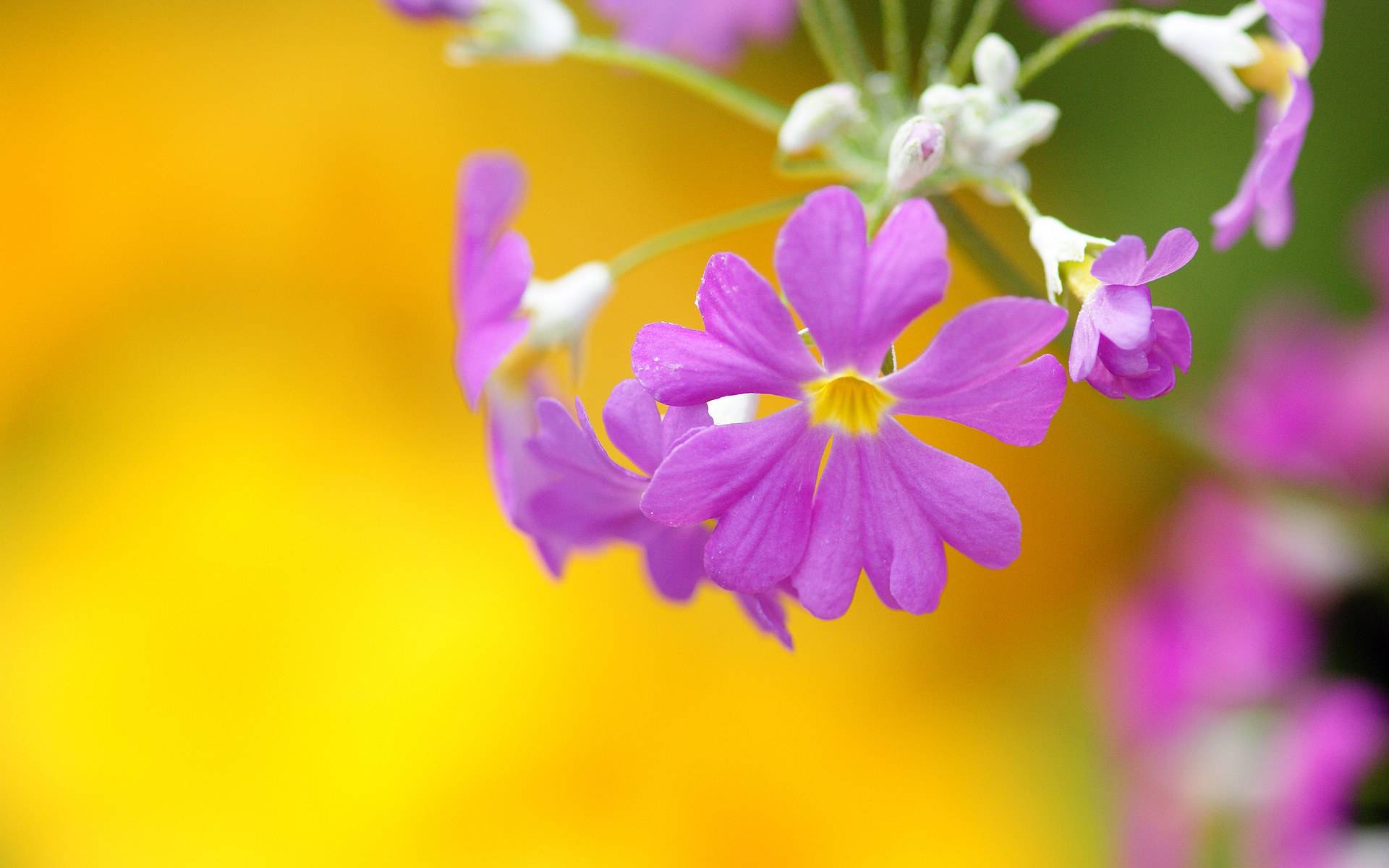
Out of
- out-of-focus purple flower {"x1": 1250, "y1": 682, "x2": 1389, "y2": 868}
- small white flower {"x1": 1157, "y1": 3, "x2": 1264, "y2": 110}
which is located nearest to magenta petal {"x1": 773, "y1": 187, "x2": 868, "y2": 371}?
small white flower {"x1": 1157, "y1": 3, "x2": 1264, "y2": 110}

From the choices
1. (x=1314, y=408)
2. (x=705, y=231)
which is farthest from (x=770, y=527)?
(x=1314, y=408)

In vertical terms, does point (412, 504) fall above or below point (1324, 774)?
above

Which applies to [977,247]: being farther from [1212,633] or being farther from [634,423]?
[1212,633]

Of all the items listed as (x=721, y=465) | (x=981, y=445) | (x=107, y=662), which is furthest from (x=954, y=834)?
(x=721, y=465)

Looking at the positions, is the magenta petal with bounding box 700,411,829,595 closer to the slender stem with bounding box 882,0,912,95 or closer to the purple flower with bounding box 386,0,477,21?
the slender stem with bounding box 882,0,912,95

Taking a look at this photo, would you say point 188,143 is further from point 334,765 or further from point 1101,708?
point 1101,708
